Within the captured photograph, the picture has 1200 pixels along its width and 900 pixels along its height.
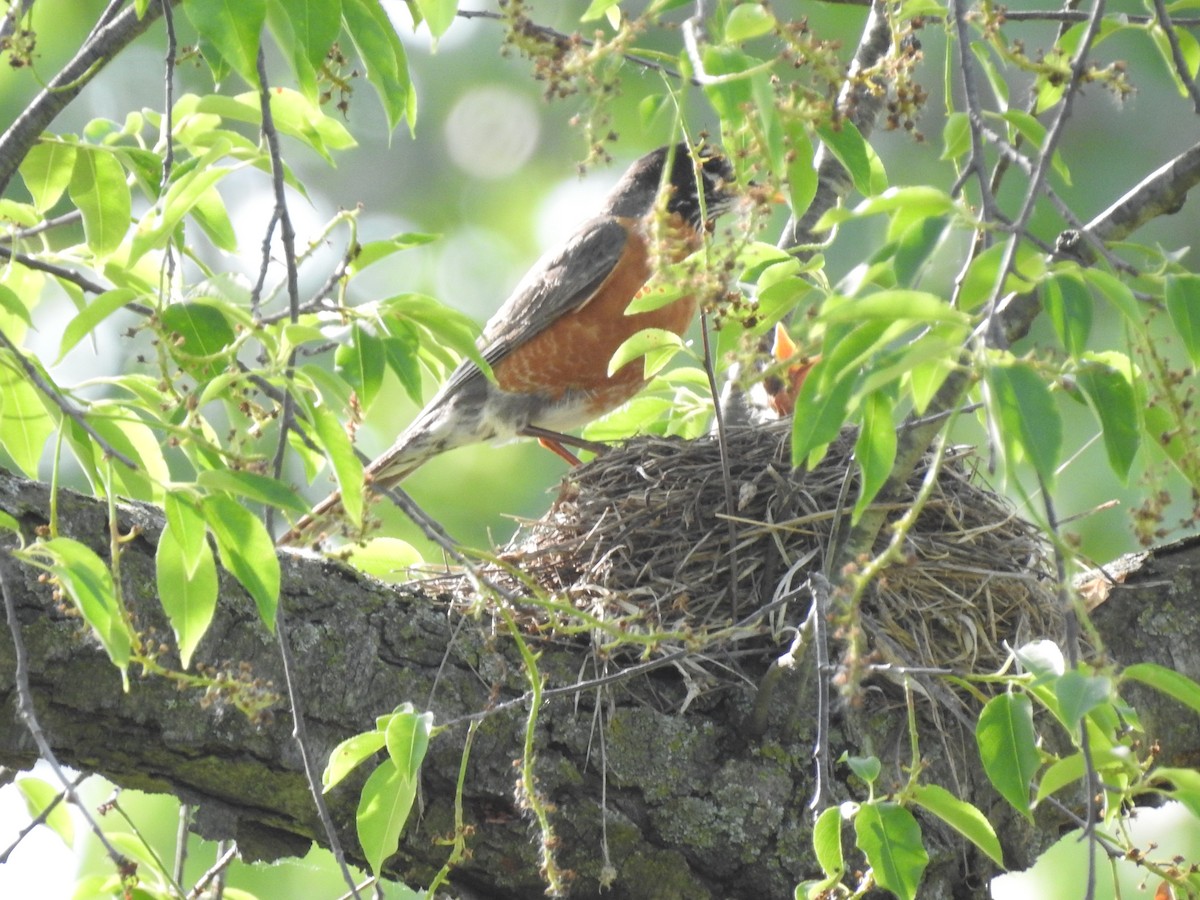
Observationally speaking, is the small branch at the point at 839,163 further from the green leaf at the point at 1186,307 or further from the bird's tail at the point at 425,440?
the green leaf at the point at 1186,307

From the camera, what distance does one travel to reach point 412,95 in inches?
73.5

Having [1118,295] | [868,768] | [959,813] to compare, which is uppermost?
[1118,295]

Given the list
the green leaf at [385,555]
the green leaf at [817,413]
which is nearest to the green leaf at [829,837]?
the green leaf at [817,413]

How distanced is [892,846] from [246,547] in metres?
0.79

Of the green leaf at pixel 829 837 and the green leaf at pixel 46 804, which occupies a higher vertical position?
the green leaf at pixel 46 804

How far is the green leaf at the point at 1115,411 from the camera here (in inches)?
51.3

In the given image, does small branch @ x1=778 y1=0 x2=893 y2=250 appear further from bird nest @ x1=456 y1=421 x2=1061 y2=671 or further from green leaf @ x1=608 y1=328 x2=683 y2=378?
green leaf @ x1=608 y1=328 x2=683 y2=378

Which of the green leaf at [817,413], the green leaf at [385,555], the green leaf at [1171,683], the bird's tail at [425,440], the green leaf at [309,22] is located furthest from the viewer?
the bird's tail at [425,440]

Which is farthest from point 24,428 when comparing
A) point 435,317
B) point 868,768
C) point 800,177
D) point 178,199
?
point 868,768

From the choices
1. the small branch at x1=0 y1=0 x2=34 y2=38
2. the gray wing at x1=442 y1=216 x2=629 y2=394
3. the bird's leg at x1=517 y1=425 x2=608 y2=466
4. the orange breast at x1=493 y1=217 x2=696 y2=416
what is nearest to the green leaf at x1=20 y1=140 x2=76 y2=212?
the small branch at x1=0 y1=0 x2=34 y2=38

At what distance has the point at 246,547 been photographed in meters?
1.48

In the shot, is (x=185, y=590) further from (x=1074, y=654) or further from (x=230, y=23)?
(x=1074, y=654)

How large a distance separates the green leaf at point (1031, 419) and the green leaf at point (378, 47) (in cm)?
93

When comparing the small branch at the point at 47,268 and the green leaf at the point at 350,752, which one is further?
the small branch at the point at 47,268
